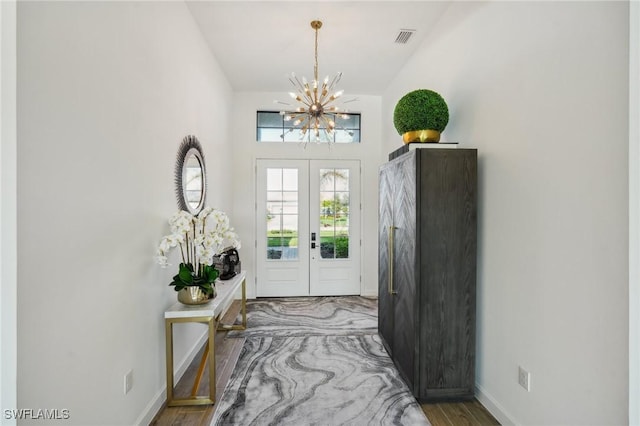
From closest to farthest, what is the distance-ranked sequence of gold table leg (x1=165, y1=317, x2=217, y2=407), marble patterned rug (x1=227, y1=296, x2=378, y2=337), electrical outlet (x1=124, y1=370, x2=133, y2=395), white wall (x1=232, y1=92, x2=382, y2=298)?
electrical outlet (x1=124, y1=370, x2=133, y2=395)
gold table leg (x1=165, y1=317, x2=217, y2=407)
marble patterned rug (x1=227, y1=296, x2=378, y2=337)
white wall (x1=232, y1=92, x2=382, y2=298)

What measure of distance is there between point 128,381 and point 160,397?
0.52 meters

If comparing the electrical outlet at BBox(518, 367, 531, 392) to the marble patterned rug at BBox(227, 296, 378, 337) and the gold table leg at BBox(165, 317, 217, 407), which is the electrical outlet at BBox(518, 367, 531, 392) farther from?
the gold table leg at BBox(165, 317, 217, 407)

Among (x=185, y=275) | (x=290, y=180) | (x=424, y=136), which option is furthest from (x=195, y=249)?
(x=290, y=180)

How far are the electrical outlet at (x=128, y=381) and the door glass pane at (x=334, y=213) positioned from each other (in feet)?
11.2

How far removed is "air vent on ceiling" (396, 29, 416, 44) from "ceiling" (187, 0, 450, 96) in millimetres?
52

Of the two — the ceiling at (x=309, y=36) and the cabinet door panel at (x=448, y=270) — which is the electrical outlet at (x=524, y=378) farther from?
the ceiling at (x=309, y=36)

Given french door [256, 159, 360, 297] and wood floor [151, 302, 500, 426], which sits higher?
french door [256, 159, 360, 297]

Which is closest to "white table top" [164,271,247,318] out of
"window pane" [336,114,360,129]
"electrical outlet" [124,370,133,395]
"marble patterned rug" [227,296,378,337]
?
"electrical outlet" [124,370,133,395]

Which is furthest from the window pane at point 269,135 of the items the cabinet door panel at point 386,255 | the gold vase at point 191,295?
the gold vase at point 191,295

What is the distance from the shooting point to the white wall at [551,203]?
136 cm

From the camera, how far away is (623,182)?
131cm

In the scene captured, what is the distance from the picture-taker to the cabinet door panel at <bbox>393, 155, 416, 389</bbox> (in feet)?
7.44

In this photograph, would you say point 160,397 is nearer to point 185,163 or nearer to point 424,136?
point 185,163
